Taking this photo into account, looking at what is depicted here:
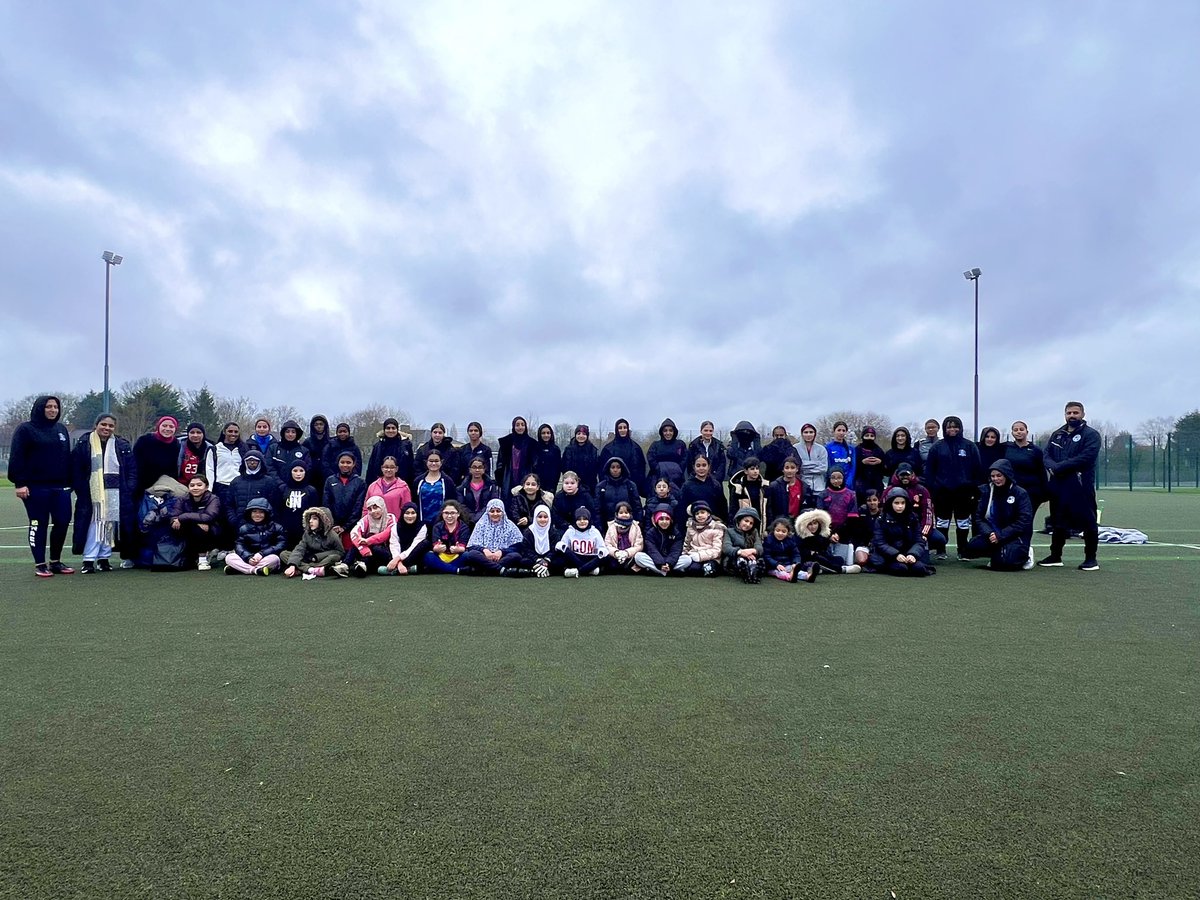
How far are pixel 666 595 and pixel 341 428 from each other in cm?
474

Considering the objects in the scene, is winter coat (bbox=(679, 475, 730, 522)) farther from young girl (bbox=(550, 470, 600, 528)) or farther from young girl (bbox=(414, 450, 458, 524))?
young girl (bbox=(414, 450, 458, 524))

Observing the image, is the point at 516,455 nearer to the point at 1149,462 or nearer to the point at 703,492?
the point at 703,492

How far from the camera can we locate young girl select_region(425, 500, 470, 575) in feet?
25.9

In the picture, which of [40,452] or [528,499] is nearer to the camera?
[40,452]

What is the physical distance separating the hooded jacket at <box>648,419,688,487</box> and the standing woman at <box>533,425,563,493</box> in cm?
63

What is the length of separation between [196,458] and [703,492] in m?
6.05

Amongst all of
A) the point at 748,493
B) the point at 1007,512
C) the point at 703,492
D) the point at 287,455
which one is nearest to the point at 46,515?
the point at 287,455

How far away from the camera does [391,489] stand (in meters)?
8.41

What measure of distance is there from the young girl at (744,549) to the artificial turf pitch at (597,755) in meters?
1.71

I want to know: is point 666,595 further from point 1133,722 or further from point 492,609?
point 1133,722

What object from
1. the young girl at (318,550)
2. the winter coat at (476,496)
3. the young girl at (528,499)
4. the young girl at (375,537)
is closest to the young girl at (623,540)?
the young girl at (528,499)

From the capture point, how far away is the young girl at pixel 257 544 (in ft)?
25.0

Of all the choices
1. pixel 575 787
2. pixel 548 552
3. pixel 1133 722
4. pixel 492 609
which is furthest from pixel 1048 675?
pixel 548 552

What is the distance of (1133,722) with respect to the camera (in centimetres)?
321
